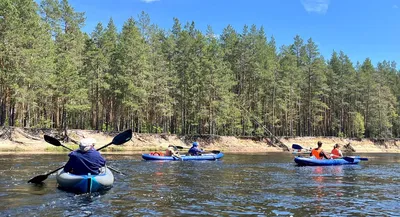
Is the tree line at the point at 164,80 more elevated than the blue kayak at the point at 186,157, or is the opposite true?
the tree line at the point at 164,80

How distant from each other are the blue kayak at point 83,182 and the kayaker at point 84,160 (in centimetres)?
24

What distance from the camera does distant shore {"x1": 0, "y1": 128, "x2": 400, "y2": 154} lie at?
109 feet

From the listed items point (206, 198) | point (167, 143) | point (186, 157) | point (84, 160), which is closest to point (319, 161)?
point (186, 157)

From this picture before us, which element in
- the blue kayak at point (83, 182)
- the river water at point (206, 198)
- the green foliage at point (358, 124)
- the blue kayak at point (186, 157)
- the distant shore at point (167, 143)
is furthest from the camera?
the green foliage at point (358, 124)

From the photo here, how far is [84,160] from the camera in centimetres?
1181

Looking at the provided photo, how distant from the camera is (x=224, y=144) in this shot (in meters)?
47.2

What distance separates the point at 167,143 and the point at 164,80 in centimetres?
826

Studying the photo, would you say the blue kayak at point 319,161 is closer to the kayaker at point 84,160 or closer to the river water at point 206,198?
the river water at point 206,198

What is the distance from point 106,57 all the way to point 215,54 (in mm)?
14065

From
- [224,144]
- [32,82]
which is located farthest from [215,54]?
[32,82]

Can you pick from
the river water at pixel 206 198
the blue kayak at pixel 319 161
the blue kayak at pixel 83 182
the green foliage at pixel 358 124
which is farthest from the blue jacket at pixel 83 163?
the green foliage at pixel 358 124

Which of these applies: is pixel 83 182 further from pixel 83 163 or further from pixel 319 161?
pixel 319 161

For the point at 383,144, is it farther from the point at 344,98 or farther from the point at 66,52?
the point at 66,52

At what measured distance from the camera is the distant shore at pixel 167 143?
3309 centimetres
